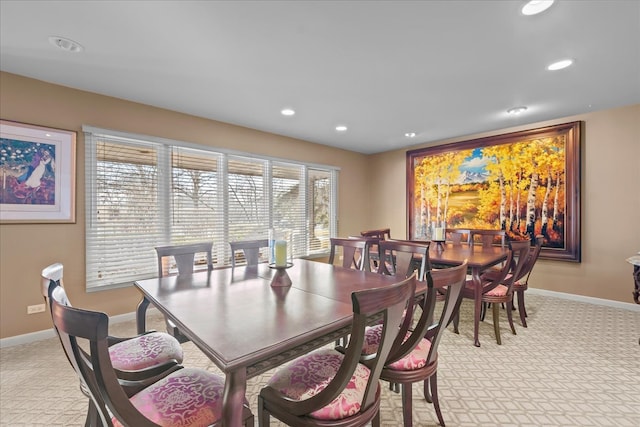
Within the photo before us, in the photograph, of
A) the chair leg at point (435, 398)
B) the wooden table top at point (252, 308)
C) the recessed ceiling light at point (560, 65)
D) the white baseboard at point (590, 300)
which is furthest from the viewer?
the white baseboard at point (590, 300)

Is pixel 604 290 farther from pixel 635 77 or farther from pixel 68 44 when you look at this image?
pixel 68 44

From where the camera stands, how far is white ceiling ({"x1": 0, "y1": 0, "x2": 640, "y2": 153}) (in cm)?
187

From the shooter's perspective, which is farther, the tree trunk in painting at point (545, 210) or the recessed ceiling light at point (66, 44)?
the tree trunk in painting at point (545, 210)

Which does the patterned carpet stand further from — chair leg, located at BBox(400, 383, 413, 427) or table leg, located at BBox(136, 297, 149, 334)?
table leg, located at BBox(136, 297, 149, 334)

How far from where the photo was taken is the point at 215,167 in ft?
13.4

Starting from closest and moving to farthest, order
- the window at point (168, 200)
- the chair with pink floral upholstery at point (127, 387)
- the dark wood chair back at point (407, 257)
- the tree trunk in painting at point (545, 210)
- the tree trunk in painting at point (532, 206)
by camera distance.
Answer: the chair with pink floral upholstery at point (127, 387) → the dark wood chair back at point (407, 257) → the window at point (168, 200) → the tree trunk in painting at point (545, 210) → the tree trunk in painting at point (532, 206)

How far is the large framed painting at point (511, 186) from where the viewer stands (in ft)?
13.1

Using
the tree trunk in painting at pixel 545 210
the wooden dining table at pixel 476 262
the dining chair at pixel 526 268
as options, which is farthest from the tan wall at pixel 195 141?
the wooden dining table at pixel 476 262

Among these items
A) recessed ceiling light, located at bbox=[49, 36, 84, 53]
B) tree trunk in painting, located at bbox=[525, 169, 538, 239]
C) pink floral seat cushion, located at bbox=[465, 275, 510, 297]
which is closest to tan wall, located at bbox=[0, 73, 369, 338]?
recessed ceiling light, located at bbox=[49, 36, 84, 53]

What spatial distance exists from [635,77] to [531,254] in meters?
2.05

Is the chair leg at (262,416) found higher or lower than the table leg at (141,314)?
lower

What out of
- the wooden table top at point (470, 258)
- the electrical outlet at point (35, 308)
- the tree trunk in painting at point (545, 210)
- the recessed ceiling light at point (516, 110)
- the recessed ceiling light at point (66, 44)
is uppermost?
the recessed ceiling light at point (516, 110)

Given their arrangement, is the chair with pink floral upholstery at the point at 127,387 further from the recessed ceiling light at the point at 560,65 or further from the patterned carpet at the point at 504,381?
the recessed ceiling light at the point at 560,65

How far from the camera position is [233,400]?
3.07ft
